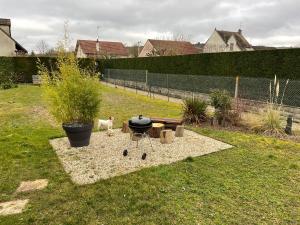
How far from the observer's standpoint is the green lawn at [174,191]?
3326mm

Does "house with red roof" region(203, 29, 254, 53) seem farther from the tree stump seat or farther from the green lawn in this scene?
the green lawn

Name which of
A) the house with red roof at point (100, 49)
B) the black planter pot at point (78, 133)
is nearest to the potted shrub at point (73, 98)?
the black planter pot at point (78, 133)

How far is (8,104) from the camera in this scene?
41.0 ft

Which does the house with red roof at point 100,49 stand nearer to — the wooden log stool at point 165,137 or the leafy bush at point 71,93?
the leafy bush at point 71,93

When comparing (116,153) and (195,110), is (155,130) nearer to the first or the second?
(116,153)

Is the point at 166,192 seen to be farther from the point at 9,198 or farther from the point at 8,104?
the point at 8,104

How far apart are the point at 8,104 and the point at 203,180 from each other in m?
11.6

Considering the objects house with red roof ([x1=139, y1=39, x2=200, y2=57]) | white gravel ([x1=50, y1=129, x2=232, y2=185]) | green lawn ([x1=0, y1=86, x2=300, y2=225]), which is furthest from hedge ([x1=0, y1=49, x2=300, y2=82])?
house with red roof ([x1=139, y1=39, x2=200, y2=57])

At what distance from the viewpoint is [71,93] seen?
598cm

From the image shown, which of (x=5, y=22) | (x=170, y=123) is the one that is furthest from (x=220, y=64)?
(x=5, y=22)

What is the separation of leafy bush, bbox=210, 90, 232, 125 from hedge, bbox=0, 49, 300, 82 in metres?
4.17

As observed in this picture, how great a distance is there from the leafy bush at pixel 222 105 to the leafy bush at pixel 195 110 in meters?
0.42

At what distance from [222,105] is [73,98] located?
4.92m

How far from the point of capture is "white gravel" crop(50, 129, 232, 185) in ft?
15.6
